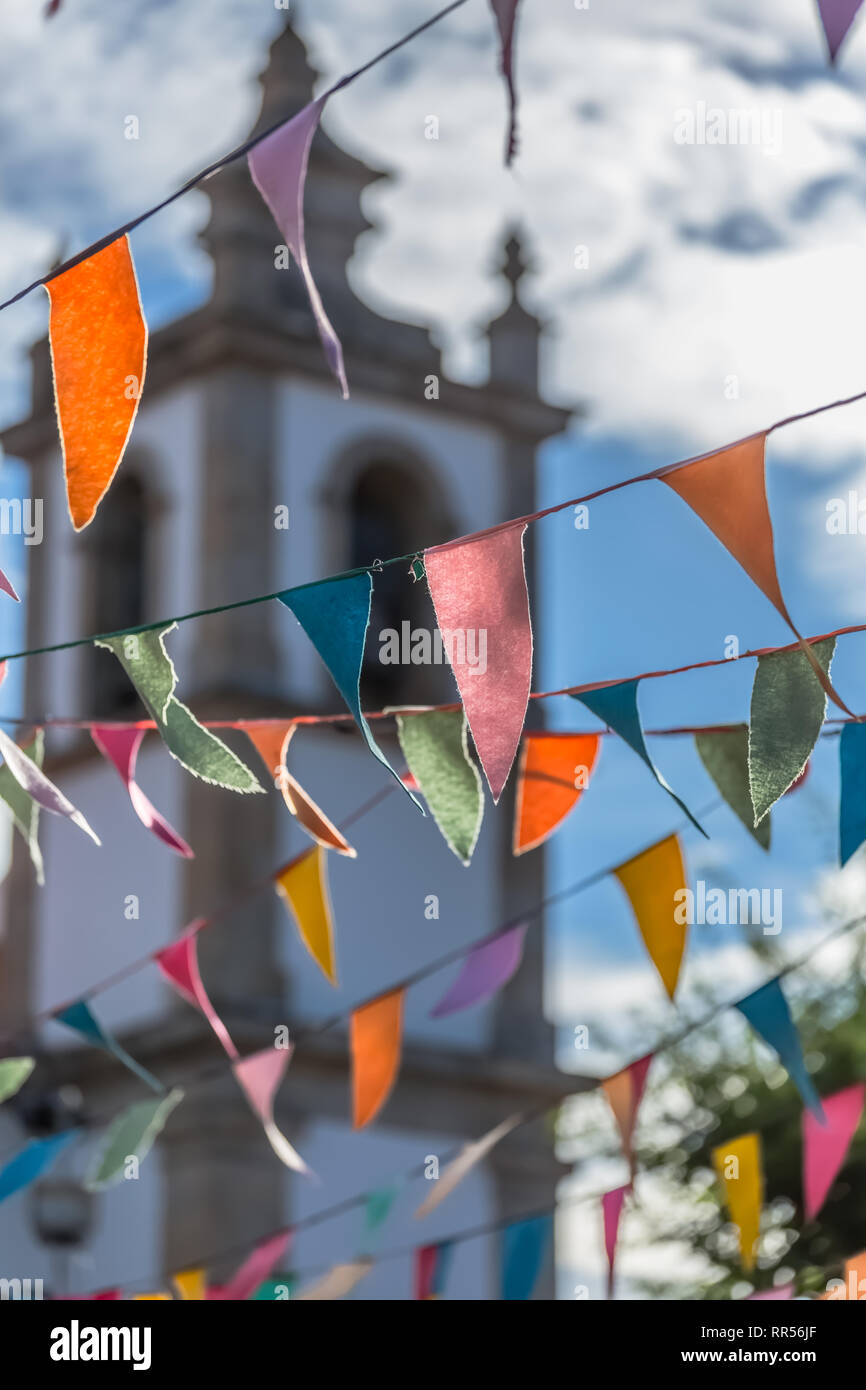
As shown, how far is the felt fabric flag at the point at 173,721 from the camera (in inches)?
134

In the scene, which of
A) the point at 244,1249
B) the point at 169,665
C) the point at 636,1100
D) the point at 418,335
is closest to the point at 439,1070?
the point at 244,1249

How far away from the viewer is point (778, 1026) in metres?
4.38

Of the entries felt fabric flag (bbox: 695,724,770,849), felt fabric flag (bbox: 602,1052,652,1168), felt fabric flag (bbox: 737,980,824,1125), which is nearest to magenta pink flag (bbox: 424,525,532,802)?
felt fabric flag (bbox: 695,724,770,849)

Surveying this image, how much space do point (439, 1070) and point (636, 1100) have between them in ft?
44.1

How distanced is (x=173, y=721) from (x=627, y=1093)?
5.34 ft

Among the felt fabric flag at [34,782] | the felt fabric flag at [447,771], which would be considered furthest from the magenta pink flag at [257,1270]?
the felt fabric flag at [34,782]

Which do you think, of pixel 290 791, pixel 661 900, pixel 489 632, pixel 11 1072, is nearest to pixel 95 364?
pixel 489 632

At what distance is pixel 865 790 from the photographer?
3998mm

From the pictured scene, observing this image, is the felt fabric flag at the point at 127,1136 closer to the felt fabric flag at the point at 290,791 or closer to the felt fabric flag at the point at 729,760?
Result: the felt fabric flag at the point at 290,791

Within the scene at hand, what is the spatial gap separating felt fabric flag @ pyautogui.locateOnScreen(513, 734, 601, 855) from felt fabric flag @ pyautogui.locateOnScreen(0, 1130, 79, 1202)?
128cm

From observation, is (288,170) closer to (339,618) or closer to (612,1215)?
(339,618)

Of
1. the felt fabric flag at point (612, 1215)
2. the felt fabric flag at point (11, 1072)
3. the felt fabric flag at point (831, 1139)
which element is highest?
the felt fabric flag at point (11, 1072)

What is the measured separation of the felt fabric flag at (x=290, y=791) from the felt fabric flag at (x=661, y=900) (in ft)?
2.04
